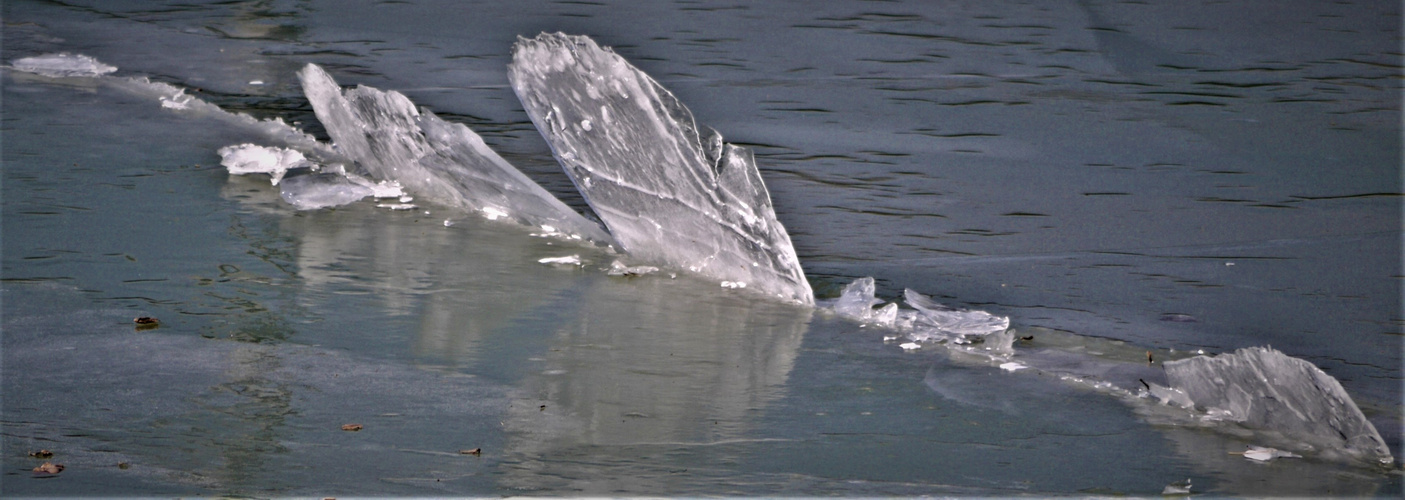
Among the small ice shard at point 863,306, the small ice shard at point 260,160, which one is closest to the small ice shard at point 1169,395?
the small ice shard at point 863,306

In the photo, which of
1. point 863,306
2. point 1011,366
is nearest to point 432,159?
point 863,306

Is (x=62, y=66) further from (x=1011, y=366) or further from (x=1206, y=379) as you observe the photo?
(x=1206, y=379)

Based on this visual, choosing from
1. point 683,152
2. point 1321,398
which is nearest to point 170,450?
point 683,152

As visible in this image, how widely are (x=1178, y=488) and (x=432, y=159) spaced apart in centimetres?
255

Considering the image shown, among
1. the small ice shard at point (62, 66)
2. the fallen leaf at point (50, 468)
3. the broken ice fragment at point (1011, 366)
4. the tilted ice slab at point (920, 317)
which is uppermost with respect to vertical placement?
the small ice shard at point (62, 66)

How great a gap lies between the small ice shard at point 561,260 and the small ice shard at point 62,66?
3068 millimetres

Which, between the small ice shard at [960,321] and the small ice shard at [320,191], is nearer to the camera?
the small ice shard at [960,321]

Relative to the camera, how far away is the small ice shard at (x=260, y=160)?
4039mm

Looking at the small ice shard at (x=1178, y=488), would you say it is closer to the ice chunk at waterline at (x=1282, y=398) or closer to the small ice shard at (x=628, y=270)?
the ice chunk at waterline at (x=1282, y=398)

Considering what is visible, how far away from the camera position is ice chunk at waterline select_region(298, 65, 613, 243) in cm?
368

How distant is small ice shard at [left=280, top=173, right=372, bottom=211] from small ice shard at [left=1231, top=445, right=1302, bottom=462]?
2.62 meters

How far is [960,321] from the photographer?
288cm

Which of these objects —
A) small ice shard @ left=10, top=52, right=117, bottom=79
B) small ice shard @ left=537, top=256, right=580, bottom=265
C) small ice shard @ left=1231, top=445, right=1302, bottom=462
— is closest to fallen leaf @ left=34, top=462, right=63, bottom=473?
small ice shard @ left=537, top=256, right=580, bottom=265

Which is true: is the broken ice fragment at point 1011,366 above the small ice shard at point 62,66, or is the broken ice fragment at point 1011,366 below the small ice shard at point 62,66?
below
